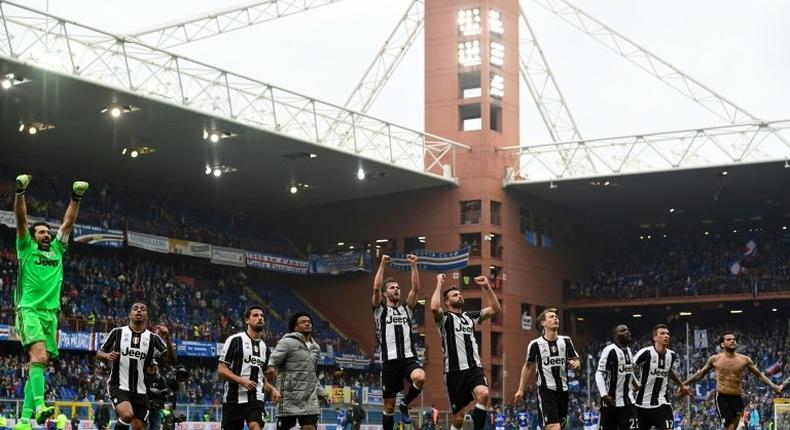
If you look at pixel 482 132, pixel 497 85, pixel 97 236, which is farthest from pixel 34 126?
pixel 497 85

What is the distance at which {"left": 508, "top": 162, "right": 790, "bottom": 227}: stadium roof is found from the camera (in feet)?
197

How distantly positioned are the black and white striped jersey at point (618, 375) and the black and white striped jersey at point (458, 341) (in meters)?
2.58

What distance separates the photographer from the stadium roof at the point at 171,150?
47438mm

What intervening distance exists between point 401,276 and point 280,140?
14625mm

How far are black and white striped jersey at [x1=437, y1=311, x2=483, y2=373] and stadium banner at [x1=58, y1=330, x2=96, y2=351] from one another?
3340 centimetres

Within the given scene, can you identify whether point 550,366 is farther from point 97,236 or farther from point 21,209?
point 97,236

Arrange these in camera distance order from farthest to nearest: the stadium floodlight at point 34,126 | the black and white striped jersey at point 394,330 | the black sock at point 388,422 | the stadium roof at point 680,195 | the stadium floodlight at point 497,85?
the stadium floodlight at point 497,85 → the stadium roof at point 680,195 → the stadium floodlight at point 34,126 → the black sock at point 388,422 → the black and white striped jersey at point 394,330

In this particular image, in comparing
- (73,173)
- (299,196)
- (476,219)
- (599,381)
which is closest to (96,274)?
(73,173)

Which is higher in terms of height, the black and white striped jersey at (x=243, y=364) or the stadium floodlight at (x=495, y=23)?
the stadium floodlight at (x=495, y=23)

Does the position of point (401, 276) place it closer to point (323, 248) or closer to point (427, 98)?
point (323, 248)

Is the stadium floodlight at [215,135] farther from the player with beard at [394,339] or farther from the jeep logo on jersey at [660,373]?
the jeep logo on jersey at [660,373]

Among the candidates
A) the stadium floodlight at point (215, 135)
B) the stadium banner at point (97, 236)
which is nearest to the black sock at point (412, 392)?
the stadium floodlight at point (215, 135)

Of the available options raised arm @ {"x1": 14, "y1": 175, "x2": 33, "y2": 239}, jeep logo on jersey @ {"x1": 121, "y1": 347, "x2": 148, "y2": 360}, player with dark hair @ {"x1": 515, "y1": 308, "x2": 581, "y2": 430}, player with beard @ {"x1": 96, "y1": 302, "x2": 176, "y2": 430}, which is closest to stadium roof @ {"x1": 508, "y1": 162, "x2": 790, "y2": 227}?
player with dark hair @ {"x1": 515, "y1": 308, "x2": 581, "y2": 430}

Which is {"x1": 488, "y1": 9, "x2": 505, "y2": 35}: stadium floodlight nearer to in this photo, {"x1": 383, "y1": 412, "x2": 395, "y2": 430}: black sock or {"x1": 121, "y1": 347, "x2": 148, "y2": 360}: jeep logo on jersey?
{"x1": 383, "y1": 412, "x2": 395, "y2": 430}: black sock
